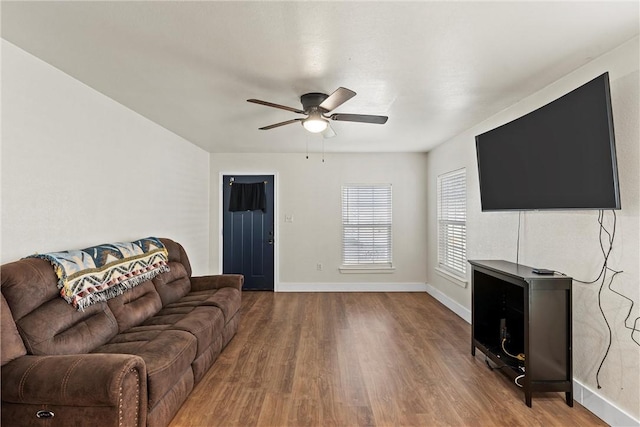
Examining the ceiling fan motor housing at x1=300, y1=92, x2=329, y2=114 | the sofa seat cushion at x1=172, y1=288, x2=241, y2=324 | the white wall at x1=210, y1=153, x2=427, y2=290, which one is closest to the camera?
the ceiling fan motor housing at x1=300, y1=92, x2=329, y2=114

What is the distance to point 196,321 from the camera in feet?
8.50

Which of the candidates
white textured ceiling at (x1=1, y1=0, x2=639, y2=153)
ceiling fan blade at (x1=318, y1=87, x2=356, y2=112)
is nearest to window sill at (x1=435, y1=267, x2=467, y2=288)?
white textured ceiling at (x1=1, y1=0, x2=639, y2=153)

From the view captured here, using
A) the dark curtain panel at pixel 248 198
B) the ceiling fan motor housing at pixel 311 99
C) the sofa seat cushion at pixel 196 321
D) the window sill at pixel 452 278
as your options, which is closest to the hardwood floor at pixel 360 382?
the sofa seat cushion at pixel 196 321

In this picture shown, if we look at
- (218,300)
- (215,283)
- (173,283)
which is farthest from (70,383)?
(215,283)

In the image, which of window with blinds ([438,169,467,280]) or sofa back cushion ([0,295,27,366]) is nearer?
sofa back cushion ([0,295,27,366])

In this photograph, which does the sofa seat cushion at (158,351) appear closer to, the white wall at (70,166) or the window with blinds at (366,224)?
the white wall at (70,166)

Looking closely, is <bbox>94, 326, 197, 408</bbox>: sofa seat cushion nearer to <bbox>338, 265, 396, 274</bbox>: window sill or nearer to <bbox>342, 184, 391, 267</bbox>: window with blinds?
<bbox>338, 265, 396, 274</bbox>: window sill

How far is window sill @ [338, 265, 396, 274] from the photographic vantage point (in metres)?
5.64

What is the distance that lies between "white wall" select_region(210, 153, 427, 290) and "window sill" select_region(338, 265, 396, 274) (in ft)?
0.21

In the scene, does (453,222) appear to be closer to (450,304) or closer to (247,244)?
(450,304)

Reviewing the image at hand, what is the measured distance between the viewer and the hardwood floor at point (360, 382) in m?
2.17

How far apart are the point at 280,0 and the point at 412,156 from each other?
4449mm

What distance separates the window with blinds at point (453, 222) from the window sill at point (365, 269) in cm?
92

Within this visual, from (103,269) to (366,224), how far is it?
4.09 metres
